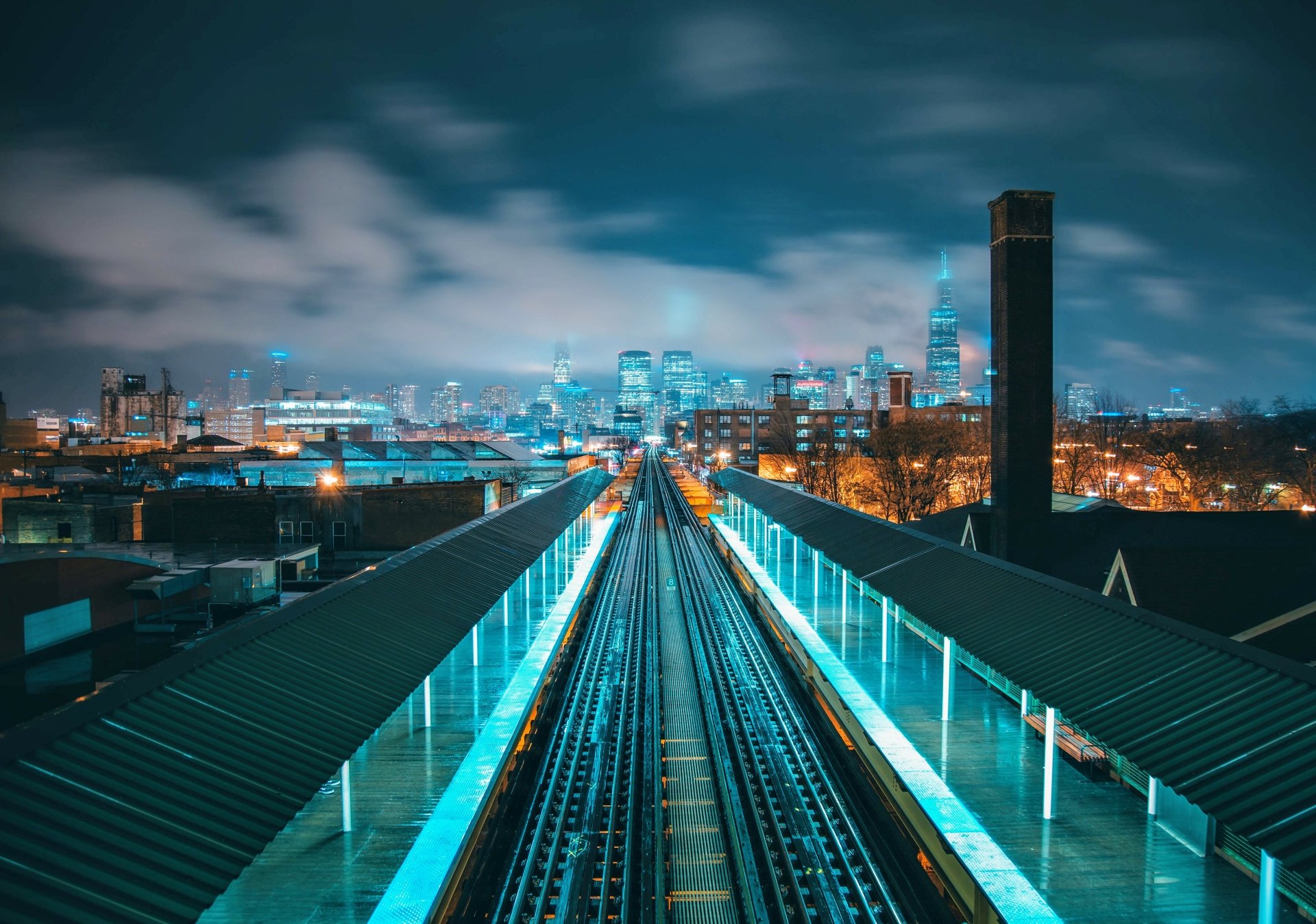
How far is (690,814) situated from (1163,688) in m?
6.71

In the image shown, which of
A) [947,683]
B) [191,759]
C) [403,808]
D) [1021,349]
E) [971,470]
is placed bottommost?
[403,808]

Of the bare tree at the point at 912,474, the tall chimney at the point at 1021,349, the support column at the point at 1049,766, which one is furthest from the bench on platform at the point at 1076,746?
the bare tree at the point at 912,474

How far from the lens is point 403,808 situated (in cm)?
1016

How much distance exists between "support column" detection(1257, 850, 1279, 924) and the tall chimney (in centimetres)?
1478

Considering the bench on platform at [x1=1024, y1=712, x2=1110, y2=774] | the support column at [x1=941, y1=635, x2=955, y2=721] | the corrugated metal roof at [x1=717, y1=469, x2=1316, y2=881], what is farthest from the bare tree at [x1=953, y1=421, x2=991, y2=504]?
the corrugated metal roof at [x1=717, y1=469, x2=1316, y2=881]

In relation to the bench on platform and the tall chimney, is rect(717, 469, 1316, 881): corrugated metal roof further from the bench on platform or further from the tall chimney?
the tall chimney

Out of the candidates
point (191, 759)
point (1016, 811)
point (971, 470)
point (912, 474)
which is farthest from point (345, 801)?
point (971, 470)

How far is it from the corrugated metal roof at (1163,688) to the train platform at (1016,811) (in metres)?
1.74

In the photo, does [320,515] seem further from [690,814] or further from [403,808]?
[690,814]

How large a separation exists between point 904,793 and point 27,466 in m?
78.3

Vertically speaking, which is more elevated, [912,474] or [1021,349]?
[1021,349]

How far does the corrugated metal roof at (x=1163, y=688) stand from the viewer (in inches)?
257

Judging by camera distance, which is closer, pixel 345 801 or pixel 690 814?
pixel 345 801

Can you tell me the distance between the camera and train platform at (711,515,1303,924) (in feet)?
26.4
